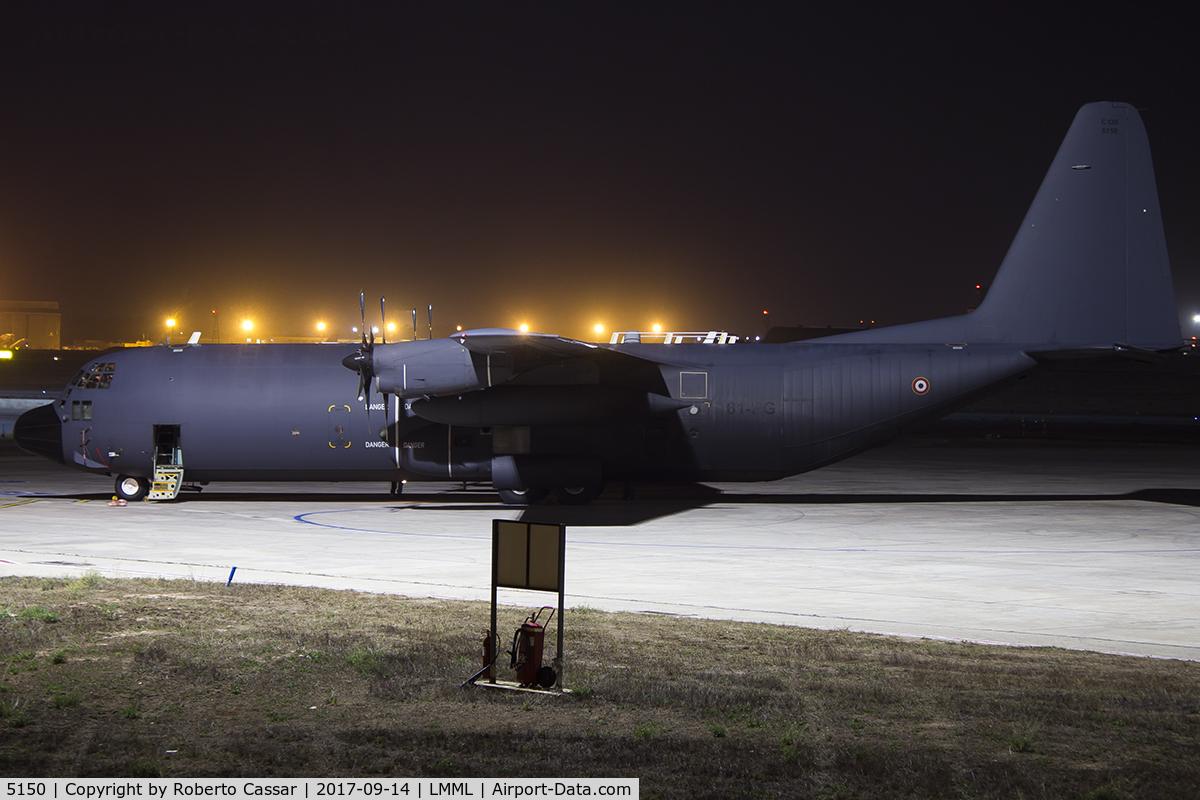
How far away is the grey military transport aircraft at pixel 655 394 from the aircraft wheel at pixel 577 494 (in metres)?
0.05

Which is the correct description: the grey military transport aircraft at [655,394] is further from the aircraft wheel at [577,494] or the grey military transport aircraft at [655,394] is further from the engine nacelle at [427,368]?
the engine nacelle at [427,368]

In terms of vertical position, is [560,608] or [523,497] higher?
[560,608]

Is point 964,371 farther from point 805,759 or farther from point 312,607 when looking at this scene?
point 805,759

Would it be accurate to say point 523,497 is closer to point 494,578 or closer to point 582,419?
point 582,419

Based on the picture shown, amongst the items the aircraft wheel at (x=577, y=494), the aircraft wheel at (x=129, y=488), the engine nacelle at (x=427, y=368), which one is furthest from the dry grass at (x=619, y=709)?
the aircraft wheel at (x=129, y=488)

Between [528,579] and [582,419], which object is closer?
[528,579]

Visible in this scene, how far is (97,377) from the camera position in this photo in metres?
25.6

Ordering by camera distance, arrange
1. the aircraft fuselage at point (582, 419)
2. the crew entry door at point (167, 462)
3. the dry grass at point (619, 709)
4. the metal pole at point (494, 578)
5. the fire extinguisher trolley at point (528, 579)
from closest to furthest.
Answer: the dry grass at point (619, 709) → the fire extinguisher trolley at point (528, 579) → the metal pole at point (494, 578) → the aircraft fuselage at point (582, 419) → the crew entry door at point (167, 462)

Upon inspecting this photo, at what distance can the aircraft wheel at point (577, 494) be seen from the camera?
2461 centimetres

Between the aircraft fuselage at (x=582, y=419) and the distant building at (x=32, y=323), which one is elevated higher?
the distant building at (x=32, y=323)

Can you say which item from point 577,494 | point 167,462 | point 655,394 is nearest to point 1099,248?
point 655,394

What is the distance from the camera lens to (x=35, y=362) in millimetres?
95625

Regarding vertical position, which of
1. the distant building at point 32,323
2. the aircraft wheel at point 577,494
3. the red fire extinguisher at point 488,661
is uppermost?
the distant building at point 32,323

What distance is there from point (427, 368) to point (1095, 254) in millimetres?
15861
